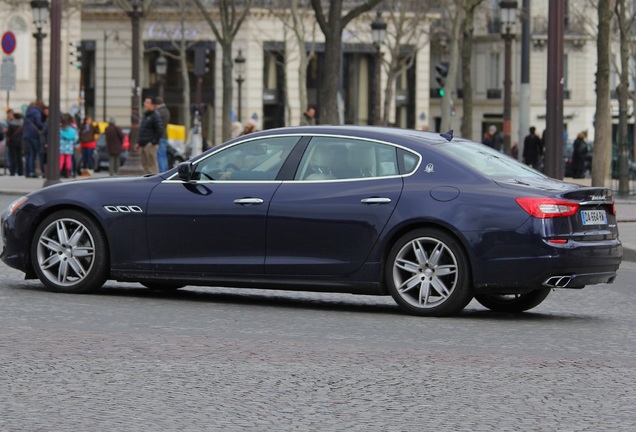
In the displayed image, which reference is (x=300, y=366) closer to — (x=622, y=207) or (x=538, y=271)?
(x=538, y=271)

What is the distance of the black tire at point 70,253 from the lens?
1234 cm

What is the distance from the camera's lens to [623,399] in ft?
25.8

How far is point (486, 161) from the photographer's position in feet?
39.1

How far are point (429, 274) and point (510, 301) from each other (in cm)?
113

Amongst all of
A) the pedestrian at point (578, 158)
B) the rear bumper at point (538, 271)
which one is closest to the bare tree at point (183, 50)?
the pedestrian at point (578, 158)

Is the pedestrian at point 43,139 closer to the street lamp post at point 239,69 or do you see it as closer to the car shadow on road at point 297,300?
the car shadow on road at point 297,300

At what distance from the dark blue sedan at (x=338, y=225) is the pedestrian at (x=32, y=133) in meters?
27.5

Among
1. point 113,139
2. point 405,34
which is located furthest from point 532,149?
point 405,34

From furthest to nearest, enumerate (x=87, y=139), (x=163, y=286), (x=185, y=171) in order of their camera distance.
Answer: (x=87, y=139) < (x=163, y=286) < (x=185, y=171)

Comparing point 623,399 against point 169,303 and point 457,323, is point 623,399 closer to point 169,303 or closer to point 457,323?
point 457,323

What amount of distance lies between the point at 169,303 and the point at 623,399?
4891 millimetres

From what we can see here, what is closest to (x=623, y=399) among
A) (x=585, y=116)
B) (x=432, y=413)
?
(x=432, y=413)

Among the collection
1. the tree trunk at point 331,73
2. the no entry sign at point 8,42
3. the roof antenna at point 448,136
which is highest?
the no entry sign at point 8,42

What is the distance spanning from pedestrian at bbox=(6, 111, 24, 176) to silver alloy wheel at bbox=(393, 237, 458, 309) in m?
32.0
